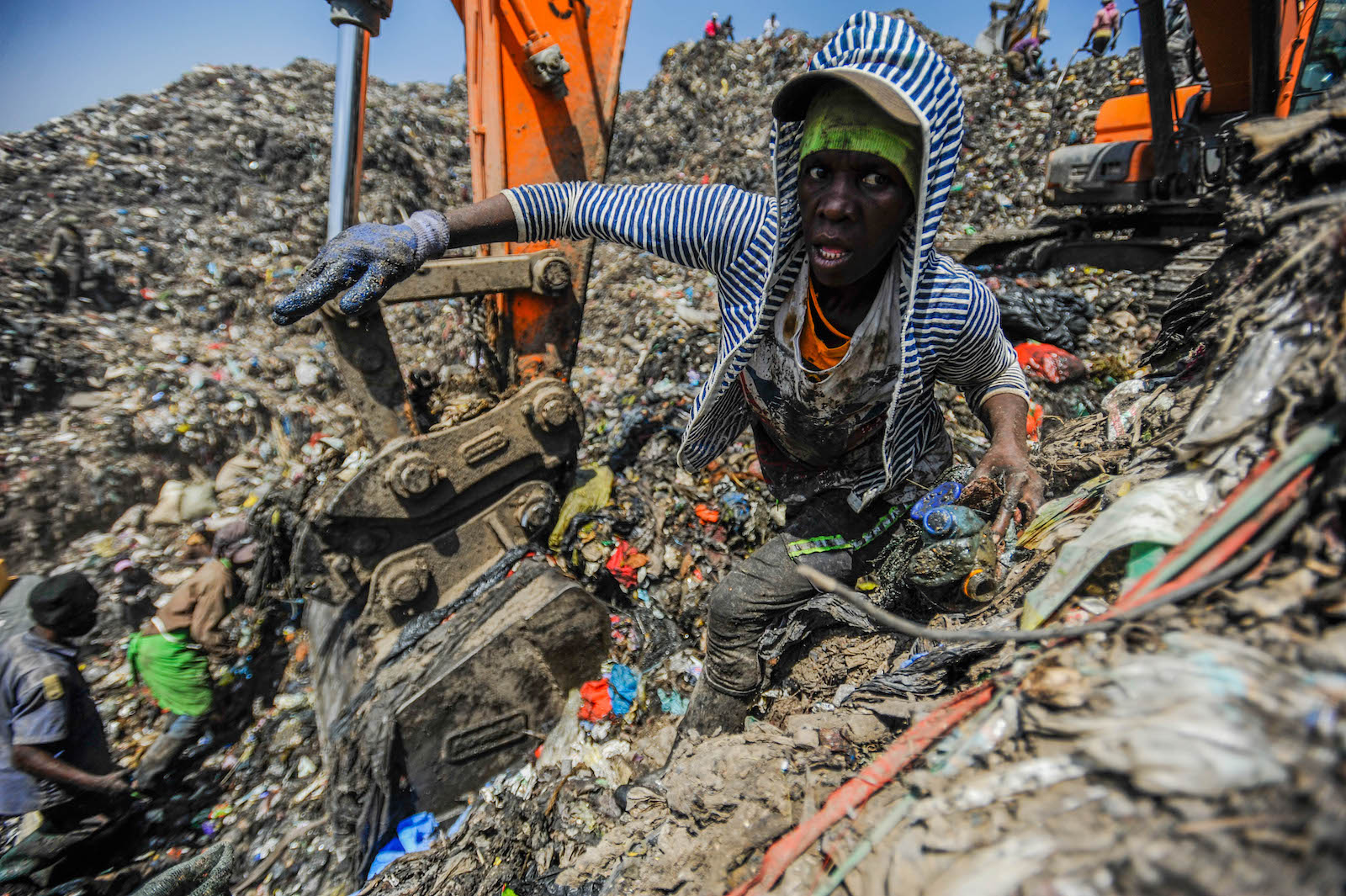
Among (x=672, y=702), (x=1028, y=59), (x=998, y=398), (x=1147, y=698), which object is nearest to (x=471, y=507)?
(x=672, y=702)

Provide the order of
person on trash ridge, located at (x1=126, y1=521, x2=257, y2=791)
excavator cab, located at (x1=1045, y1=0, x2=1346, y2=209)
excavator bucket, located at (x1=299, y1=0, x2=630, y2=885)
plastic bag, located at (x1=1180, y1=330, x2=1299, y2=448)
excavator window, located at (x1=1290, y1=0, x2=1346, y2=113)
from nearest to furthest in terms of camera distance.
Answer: plastic bag, located at (x1=1180, y1=330, x2=1299, y2=448) → excavator bucket, located at (x1=299, y1=0, x2=630, y2=885) → person on trash ridge, located at (x1=126, y1=521, x2=257, y2=791) → excavator window, located at (x1=1290, y1=0, x2=1346, y2=113) → excavator cab, located at (x1=1045, y1=0, x2=1346, y2=209)

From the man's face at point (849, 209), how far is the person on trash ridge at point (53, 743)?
3.86 meters

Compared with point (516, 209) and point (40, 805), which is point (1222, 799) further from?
point (40, 805)

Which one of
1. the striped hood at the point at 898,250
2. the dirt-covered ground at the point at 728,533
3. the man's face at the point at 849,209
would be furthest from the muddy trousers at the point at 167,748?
the man's face at the point at 849,209

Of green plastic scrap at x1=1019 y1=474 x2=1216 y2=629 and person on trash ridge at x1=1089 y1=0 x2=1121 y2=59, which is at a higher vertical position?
person on trash ridge at x1=1089 y1=0 x2=1121 y2=59

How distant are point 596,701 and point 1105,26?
42.8 ft

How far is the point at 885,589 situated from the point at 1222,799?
1322 mm

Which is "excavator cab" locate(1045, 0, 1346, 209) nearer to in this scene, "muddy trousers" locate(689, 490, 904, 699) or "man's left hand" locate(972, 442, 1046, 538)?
"man's left hand" locate(972, 442, 1046, 538)

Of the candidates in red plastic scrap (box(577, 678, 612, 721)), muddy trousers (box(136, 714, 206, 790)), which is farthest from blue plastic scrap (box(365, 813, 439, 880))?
muddy trousers (box(136, 714, 206, 790))

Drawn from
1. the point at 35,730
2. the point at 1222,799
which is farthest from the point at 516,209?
the point at 35,730

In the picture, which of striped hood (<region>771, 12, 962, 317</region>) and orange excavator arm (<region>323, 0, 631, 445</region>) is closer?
striped hood (<region>771, 12, 962, 317</region>)

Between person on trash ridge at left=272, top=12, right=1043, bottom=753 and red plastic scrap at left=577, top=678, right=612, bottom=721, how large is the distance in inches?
33.4

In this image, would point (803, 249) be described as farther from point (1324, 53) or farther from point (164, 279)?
point (164, 279)

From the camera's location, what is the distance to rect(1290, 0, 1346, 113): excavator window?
4.18 m
